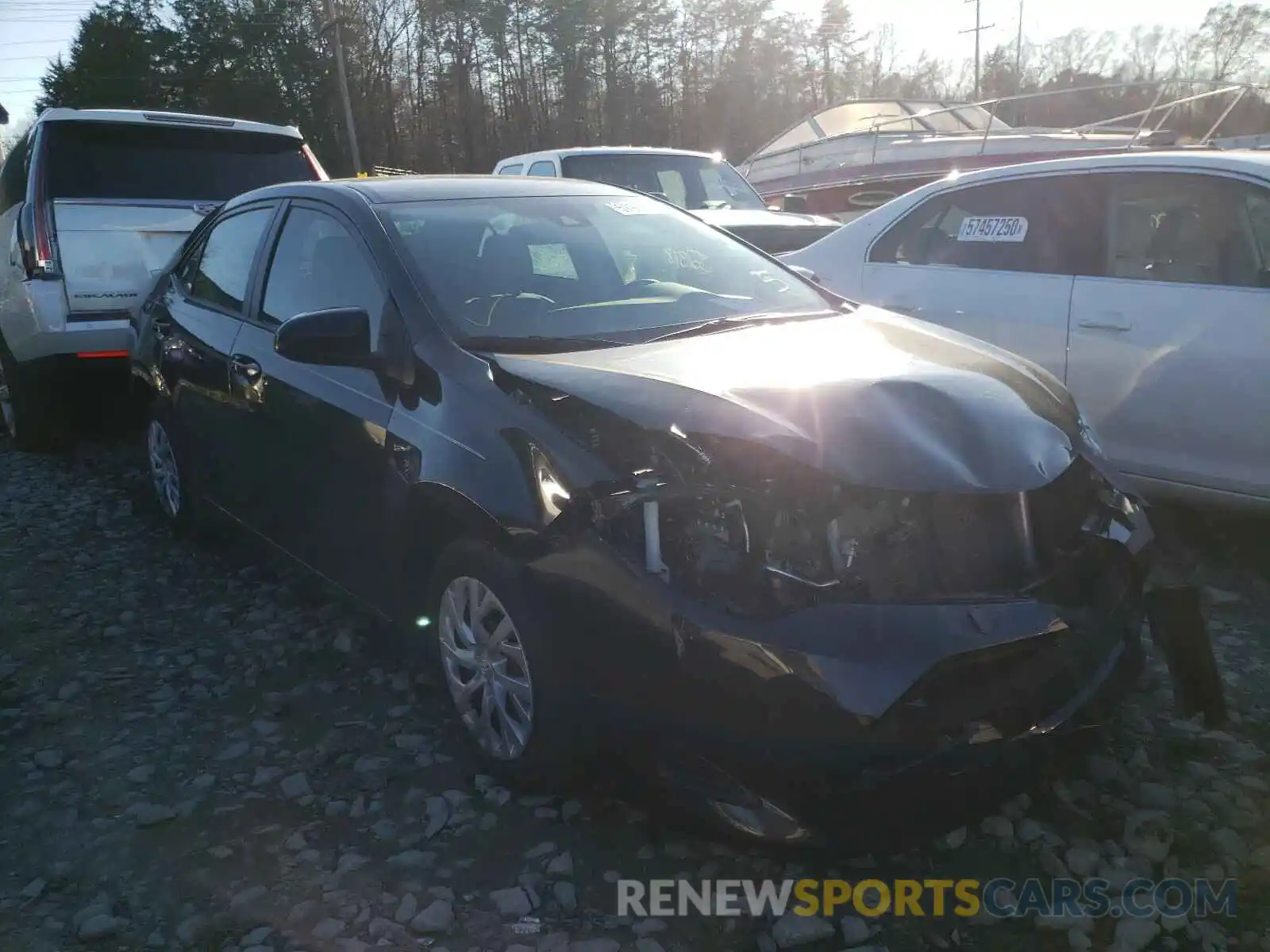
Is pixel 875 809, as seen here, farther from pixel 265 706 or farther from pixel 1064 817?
pixel 265 706

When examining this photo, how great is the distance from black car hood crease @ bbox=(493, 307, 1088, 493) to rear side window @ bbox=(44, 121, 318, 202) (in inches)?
183

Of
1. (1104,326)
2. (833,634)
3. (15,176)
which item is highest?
(15,176)

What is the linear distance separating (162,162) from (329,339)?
4.33m

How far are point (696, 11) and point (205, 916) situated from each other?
1851 inches

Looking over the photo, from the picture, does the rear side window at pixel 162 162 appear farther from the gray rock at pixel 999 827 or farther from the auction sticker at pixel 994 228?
the gray rock at pixel 999 827

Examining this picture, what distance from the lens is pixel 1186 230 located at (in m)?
4.34

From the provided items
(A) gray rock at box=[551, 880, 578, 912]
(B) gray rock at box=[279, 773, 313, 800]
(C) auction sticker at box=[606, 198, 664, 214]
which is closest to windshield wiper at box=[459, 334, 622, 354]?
(C) auction sticker at box=[606, 198, 664, 214]

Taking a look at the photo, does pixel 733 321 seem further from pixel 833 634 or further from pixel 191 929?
pixel 191 929

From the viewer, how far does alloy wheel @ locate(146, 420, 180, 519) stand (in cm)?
495

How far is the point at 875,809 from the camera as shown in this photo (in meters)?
2.16

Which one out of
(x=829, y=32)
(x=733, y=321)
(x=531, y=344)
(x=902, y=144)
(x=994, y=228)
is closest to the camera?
(x=531, y=344)

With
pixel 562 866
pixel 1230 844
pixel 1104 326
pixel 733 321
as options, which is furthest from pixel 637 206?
pixel 1230 844

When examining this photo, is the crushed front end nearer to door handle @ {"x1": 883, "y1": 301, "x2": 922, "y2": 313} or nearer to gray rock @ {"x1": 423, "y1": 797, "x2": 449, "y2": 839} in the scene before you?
gray rock @ {"x1": 423, "y1": 797, "x2": 449, "y2": 839}

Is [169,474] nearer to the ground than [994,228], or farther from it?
nearer to the ground
